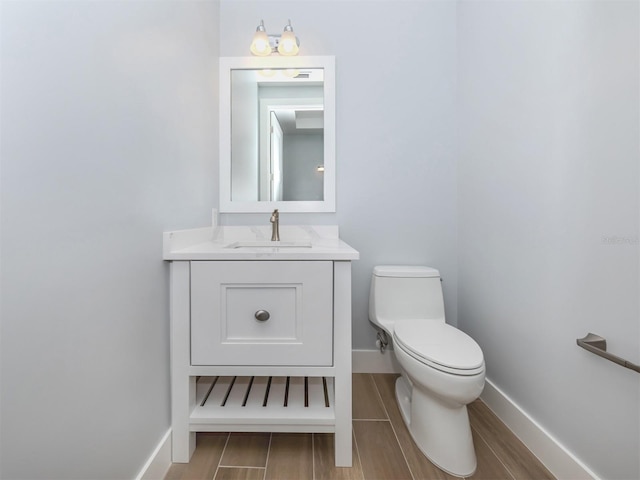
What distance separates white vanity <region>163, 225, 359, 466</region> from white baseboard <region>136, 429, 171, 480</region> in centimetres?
3

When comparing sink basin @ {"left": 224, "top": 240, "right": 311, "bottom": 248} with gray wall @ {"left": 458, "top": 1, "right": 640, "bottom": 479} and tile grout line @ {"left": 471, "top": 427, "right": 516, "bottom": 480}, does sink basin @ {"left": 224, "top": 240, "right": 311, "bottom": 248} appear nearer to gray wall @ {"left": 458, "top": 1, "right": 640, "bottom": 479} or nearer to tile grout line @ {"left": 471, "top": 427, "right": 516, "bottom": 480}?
gray wall @ {"left": 458, "top": 1, "right": 640, "bottom": 479}

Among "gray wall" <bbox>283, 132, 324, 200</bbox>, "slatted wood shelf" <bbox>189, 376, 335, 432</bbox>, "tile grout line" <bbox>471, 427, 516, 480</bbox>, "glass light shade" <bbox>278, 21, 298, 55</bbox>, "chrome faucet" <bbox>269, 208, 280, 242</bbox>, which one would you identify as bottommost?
"tile grout line" <bbox>471, 427, 516, 480</bbox>

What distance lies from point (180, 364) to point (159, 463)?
0.32 metres

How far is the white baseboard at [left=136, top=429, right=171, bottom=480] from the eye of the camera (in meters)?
0.90

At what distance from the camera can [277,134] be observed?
1718 millimetres

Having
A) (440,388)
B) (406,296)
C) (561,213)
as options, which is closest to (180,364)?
(440,388)

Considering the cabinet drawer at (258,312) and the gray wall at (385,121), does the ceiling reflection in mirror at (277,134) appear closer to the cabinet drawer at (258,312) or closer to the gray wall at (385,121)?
the gray wall at (385,121)

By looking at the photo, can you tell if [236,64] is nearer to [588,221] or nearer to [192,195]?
[192,195]

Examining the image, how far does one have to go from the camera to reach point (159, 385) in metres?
1.01

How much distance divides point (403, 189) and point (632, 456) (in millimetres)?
1383

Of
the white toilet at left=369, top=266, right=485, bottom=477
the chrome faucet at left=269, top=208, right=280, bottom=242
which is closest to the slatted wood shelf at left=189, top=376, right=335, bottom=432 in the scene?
the white toilet at left=369, top=266, right=485, bottom=477

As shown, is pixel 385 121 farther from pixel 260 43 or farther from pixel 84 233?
pixel 84 233

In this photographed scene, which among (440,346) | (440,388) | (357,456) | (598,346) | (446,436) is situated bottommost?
(357,456)

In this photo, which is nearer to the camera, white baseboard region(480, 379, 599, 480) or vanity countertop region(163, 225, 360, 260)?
white baseboard region(480, 379, 599, 480)
